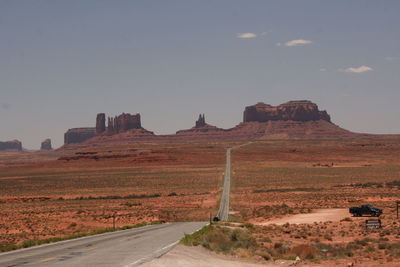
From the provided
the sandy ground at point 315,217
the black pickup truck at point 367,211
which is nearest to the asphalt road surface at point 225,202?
the sandy ground at point 315,217

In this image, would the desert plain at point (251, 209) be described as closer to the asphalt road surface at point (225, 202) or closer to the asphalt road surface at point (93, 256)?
the asphalt road surface at point (225, 202)

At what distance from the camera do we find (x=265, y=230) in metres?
32.8

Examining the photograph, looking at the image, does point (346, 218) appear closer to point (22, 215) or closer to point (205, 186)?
point (22, 215)

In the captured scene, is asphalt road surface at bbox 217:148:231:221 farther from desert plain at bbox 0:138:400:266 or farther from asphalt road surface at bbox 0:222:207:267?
asphalt road surface at bbox 0:222:207:267

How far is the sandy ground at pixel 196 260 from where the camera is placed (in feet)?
51.1

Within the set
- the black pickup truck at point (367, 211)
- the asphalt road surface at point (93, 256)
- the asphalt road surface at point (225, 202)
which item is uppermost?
the asphalt road surface at point (93, 256)

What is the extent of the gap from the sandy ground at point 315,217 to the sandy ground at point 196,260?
19846mm

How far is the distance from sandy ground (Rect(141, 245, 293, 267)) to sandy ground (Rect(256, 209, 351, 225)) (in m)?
19.8

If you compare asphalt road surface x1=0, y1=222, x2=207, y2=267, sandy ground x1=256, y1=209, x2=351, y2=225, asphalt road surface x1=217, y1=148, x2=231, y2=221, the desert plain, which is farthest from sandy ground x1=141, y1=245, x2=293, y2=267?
asphalt road surface x1=217, y1=148, x2=231, y2=221

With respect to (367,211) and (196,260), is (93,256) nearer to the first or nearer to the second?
(196,260)

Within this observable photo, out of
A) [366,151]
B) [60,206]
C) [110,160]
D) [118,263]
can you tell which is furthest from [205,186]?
[366,151]

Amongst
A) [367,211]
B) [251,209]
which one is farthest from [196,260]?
[251,209]

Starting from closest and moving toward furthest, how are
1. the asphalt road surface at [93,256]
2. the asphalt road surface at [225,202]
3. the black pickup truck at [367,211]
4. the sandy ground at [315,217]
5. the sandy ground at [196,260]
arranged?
1. the sandy ground at [196,260]
2. the asphalt road surface at [93,256]
3. the black pickup truck at [367,211]
4. the sandy ground at [315,217]
5. the asphalt road surface at [225,202]

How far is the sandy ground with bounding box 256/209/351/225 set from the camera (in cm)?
3866
